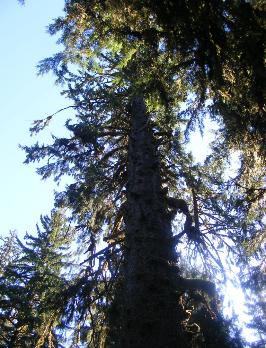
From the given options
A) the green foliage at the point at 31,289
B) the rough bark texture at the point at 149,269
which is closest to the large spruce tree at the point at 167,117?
the rough bark texture at the point at 149,269

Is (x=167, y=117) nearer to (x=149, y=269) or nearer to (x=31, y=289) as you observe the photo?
(x=149, y=269)

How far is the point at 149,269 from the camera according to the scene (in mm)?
4711

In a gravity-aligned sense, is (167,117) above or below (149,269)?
above

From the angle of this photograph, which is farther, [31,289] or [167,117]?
[31,289]

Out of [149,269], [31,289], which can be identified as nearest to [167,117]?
[149,269]

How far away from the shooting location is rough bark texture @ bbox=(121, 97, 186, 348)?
Answer: 3984 mm

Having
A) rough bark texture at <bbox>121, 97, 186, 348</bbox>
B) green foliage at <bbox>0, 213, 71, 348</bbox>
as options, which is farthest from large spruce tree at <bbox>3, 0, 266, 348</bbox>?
green foliage at <bbox>0, 213, 71, 348</bbox>

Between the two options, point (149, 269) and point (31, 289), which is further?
point (31, 289)

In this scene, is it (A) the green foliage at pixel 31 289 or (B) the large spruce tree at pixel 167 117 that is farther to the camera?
(A) the green foliage at pixel 31 289

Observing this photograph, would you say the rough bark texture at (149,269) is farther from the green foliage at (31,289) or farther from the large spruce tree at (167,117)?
the green foliage at (31,289)

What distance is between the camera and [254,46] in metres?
A: 3.94

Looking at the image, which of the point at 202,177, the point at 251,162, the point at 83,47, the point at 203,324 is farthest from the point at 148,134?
the point at 203,324

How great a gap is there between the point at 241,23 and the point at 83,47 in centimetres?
241

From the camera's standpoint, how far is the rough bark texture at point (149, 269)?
3.98m
